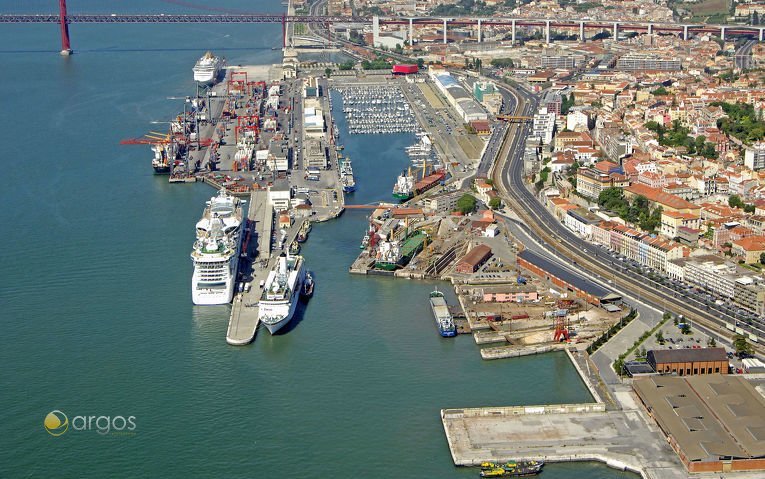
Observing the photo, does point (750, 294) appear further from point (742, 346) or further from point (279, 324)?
point (279, 324)

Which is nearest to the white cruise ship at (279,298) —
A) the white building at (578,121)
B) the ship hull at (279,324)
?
the ship hull at (279,324)

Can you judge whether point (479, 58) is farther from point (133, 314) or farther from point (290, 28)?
point (133, 314)

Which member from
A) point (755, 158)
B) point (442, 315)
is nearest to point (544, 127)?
point (755, 158)

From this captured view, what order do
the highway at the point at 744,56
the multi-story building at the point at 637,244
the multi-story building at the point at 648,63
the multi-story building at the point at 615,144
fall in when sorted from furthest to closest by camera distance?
the multi-story building at the point at 648,63 → the highway at the point at 744,56 → the multi-story building at the point at 615,144 → the multi-story building at the point at 637,244

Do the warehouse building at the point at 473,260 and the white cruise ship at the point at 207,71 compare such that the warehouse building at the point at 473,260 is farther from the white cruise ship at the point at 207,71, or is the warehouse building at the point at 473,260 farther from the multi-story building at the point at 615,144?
the white cruise ship at the point at 207,71

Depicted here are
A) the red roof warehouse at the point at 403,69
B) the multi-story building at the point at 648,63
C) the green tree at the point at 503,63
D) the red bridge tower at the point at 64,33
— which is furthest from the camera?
the red bridge tower at the point at 64,33
